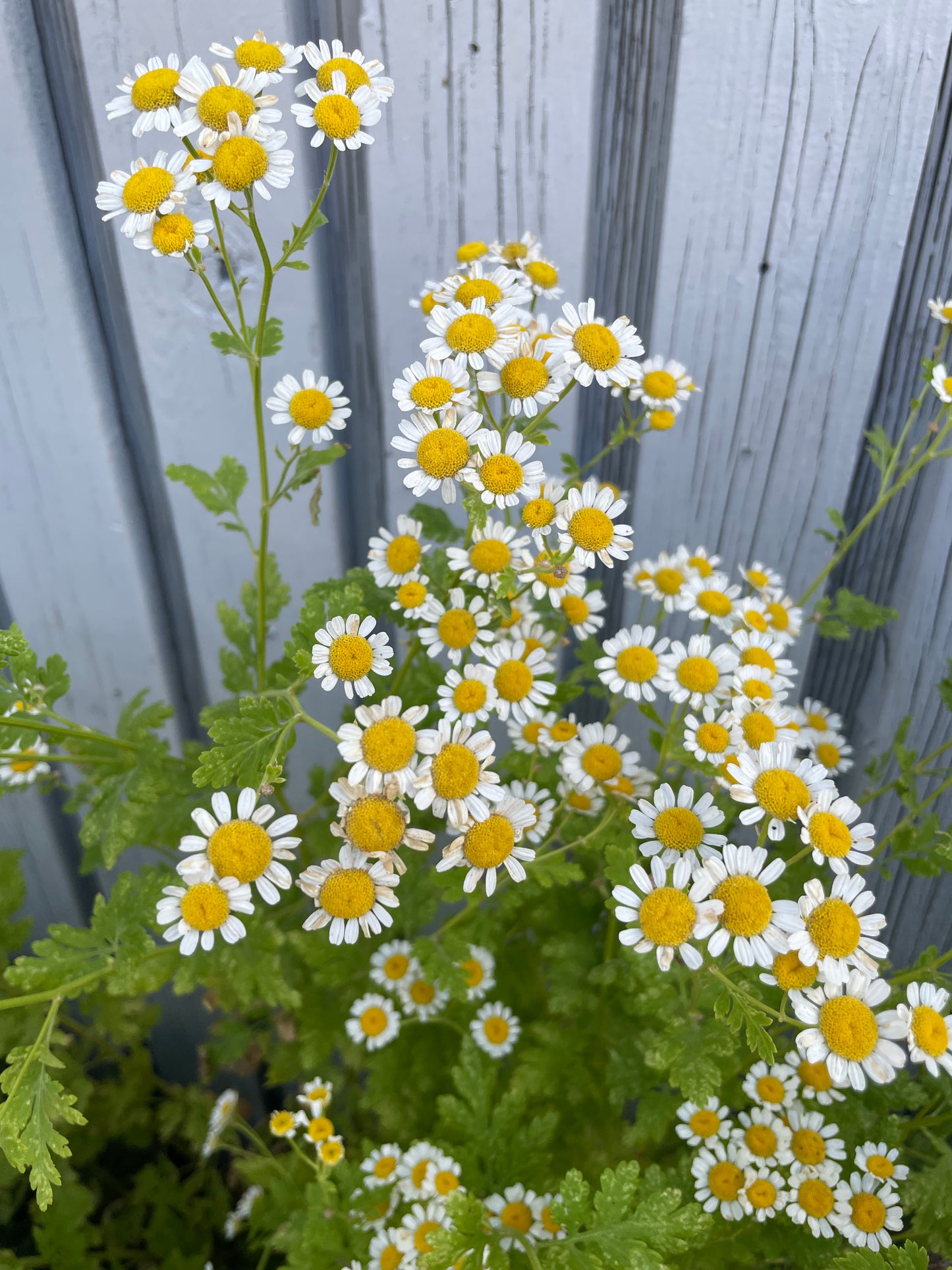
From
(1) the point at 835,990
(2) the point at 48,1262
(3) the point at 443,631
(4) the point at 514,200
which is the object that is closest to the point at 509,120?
(4) the point at 514,200

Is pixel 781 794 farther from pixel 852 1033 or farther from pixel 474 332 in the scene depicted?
pixel 474 332

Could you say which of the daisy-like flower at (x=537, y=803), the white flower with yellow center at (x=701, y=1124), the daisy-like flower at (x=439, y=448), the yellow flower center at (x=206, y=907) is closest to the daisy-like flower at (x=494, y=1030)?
the white flower with yellow center at (x=701, y=1124)

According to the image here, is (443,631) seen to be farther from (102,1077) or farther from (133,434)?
(102,1077)

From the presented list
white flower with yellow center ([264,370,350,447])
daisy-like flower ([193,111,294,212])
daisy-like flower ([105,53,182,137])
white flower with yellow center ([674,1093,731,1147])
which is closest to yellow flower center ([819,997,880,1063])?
white flower with yellow center ([674,1093,731,1147])

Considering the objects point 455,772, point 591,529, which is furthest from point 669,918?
point 591,529

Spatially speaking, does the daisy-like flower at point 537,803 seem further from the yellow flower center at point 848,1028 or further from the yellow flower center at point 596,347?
the yellow flower center at point 596,347
